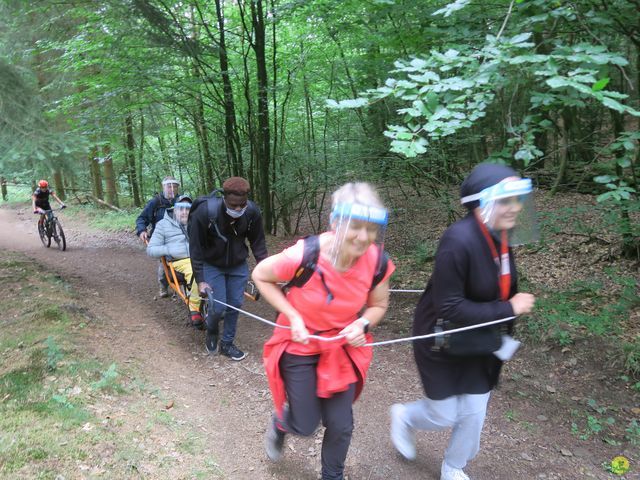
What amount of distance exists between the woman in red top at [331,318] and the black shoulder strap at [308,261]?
0.02 meters

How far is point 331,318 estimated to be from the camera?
2.34 metres

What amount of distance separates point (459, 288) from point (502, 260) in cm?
29

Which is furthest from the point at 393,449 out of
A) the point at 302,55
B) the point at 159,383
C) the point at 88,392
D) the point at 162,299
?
the point at 302,55

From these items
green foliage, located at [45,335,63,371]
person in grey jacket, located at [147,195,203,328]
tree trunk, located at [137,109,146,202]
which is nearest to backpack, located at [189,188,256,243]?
person in grey jacket, located at [147,195,203,328]

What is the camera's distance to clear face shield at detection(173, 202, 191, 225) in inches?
211

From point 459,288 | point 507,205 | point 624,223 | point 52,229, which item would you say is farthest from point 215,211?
point 52,229

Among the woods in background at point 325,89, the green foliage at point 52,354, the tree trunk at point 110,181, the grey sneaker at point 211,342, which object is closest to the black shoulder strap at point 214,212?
the grey sneaker at point 211,342

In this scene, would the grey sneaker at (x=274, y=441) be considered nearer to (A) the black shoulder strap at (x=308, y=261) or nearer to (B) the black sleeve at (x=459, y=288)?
(A) the black shoulder strap at (x=308, y=261)

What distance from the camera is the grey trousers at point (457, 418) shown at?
8.27 feet

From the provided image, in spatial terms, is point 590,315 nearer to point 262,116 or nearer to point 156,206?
point 156,206

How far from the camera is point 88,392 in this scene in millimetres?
3625

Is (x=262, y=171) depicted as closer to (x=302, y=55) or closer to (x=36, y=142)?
(x=302, y=55)

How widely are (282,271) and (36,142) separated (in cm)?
640

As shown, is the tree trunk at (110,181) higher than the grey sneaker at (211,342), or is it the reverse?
the grey sneaker at (211,342)
